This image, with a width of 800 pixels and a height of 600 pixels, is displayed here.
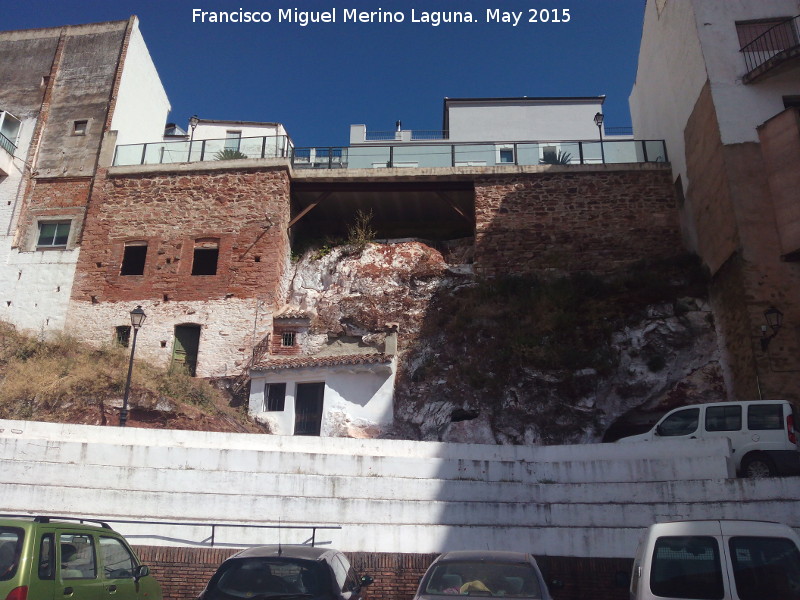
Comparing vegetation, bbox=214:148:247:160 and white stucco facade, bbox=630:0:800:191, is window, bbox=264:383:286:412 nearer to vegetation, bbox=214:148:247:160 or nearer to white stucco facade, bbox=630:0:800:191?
vegetation, bbox=214:148:247:160

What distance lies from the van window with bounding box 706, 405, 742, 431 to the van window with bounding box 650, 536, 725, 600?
Result: 228 inches

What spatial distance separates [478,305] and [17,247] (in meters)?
14.3

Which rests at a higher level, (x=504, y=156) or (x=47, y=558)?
(x=504, y=156)

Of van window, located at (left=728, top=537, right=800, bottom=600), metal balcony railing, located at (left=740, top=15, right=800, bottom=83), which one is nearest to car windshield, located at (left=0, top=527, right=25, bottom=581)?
van window, located at (left=728, top=537, right=800, bottom=600)

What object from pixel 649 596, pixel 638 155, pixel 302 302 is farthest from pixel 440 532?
pixel 638 155

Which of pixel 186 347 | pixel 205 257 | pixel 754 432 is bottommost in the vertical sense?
pixel 754 432

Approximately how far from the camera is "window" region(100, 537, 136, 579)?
7.08 m

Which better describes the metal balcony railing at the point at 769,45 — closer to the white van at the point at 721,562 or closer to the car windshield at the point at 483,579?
the white van at the point at 721,562

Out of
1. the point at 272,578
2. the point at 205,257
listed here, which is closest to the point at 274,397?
the point at 205,257

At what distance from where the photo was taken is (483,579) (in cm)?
662

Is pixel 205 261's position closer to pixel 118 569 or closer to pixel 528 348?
pixel 528 348

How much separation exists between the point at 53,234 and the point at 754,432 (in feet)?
66.4

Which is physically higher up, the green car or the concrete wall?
the concrete wall

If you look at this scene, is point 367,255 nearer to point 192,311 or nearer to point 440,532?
point 192,311
